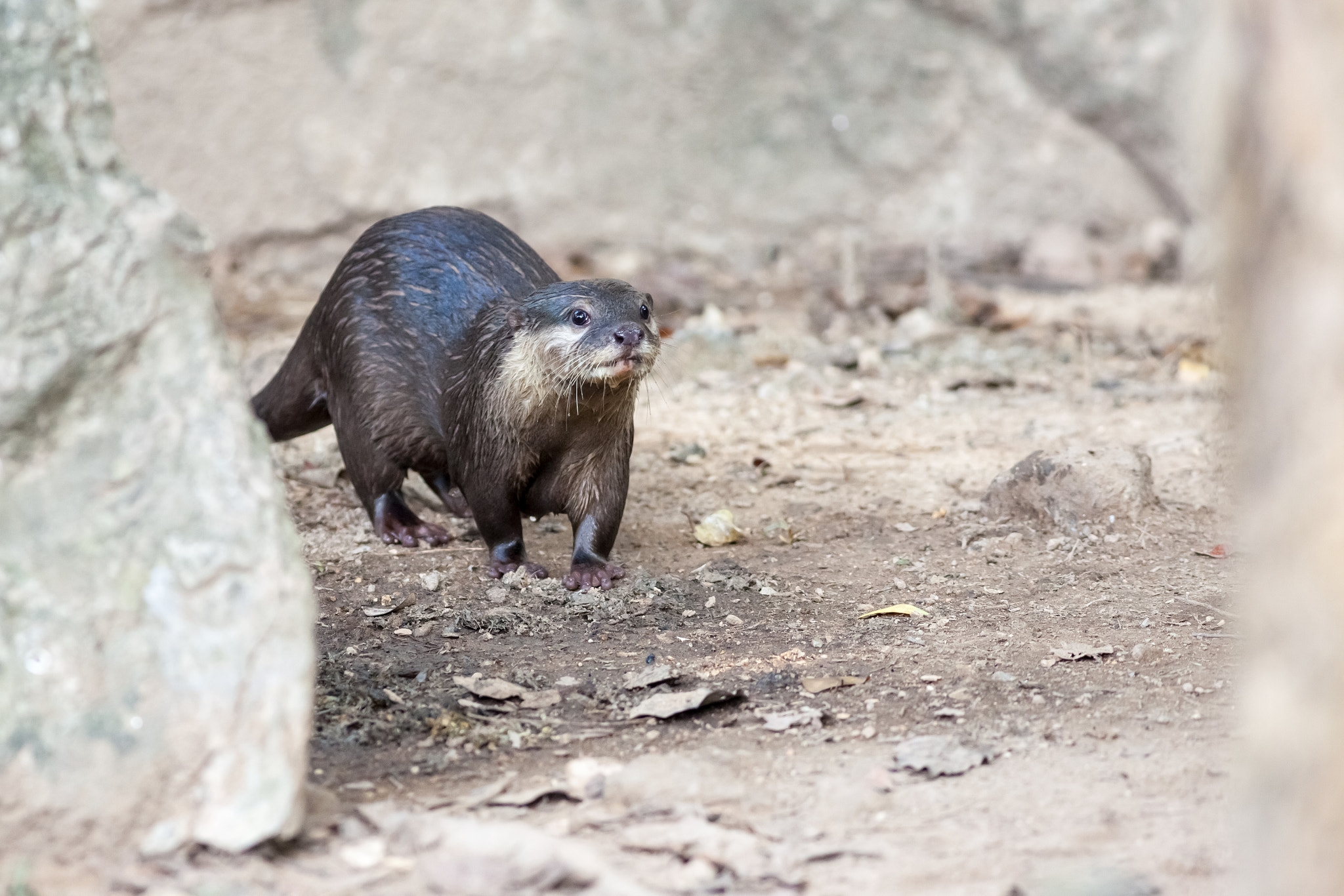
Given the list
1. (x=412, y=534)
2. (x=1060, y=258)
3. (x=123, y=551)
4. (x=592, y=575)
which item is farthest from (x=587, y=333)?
(x=1060, y=258)

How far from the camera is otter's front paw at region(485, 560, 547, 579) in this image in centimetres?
374

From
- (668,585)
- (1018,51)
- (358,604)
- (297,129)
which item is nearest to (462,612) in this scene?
(358,604)

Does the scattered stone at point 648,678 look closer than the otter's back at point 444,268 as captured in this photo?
Yes

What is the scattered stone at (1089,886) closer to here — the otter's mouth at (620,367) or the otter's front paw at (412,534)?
the otter's mouth at (620,367)

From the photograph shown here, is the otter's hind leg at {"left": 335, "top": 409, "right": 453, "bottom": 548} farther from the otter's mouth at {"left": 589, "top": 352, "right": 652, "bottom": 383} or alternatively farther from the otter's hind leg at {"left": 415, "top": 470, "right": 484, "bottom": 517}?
the otter's mouth at {"left": 589, "top": 352, "right": 652, "bottom": 383}

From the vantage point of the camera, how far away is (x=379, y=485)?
13.7 ft

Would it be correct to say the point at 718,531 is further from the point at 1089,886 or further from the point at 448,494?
the point at 1089,886

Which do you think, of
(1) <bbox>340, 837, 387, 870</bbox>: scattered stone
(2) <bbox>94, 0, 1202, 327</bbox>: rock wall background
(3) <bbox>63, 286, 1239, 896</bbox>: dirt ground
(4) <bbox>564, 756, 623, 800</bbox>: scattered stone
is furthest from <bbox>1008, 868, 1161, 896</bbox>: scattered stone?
(2) <bbox>94, 0, 1202, 327</bbox>: rock wall background

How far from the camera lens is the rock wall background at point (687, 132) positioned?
22.0 feet

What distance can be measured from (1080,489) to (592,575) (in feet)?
4.20

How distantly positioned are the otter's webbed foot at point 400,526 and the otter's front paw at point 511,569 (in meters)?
0.38

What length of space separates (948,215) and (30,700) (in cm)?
589

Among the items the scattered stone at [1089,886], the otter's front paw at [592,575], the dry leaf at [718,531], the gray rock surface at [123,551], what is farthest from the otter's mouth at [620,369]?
the scattered stone at [1089,886]

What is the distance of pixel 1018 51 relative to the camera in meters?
6.89
